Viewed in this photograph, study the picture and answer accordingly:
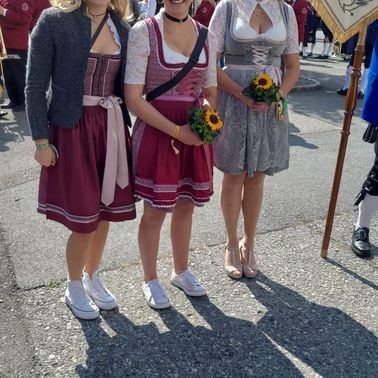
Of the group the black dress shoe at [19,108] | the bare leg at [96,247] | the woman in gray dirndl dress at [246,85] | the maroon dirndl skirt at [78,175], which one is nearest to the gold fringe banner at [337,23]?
the woman in gray dirndl dress at [246,85]

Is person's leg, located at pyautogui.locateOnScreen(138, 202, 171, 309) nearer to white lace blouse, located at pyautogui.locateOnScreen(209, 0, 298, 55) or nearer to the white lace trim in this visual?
the white lace trim

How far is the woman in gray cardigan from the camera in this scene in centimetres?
238

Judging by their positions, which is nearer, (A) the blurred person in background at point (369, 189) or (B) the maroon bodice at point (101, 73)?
(B) the maroon bodice at point (101, 73)

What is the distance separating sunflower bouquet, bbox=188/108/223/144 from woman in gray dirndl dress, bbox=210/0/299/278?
1.38 ft

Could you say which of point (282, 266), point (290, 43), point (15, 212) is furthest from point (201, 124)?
point (15, 212)

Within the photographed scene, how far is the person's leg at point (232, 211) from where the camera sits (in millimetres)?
3229

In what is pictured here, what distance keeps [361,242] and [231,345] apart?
5.21 feet

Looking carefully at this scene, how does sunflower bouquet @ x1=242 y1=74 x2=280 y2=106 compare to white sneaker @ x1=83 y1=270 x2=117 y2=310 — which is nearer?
sunflower bouquet @ x1=242 y1=74 x2=280 y2=106

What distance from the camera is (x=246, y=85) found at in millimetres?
3010

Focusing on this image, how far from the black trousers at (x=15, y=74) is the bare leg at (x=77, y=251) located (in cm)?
538

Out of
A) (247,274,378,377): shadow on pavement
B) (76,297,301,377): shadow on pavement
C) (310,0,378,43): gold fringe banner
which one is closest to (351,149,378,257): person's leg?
(247,274,378,377): shadow on pavement

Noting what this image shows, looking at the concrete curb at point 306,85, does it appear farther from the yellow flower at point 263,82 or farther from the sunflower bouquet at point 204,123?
the sunflower bouquet at point 204,123

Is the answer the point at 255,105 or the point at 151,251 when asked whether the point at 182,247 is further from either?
the point at 255,105

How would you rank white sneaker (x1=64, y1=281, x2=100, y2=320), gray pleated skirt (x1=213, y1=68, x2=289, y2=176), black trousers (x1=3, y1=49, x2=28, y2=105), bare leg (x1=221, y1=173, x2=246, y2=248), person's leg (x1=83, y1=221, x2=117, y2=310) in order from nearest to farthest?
white sneaker (x1=64, y1=281, x2=100, y2=320) < person's leg (x1=83, y1=221, x2=117, y2=310) < gray pleated skirt (x1=213, y1=68, x2=289, y2=176) < bare leg (x1=221, y1=173, x2=246, y2=248) < black trousers (x1=3, y1=49, x2=28, y2=105)
